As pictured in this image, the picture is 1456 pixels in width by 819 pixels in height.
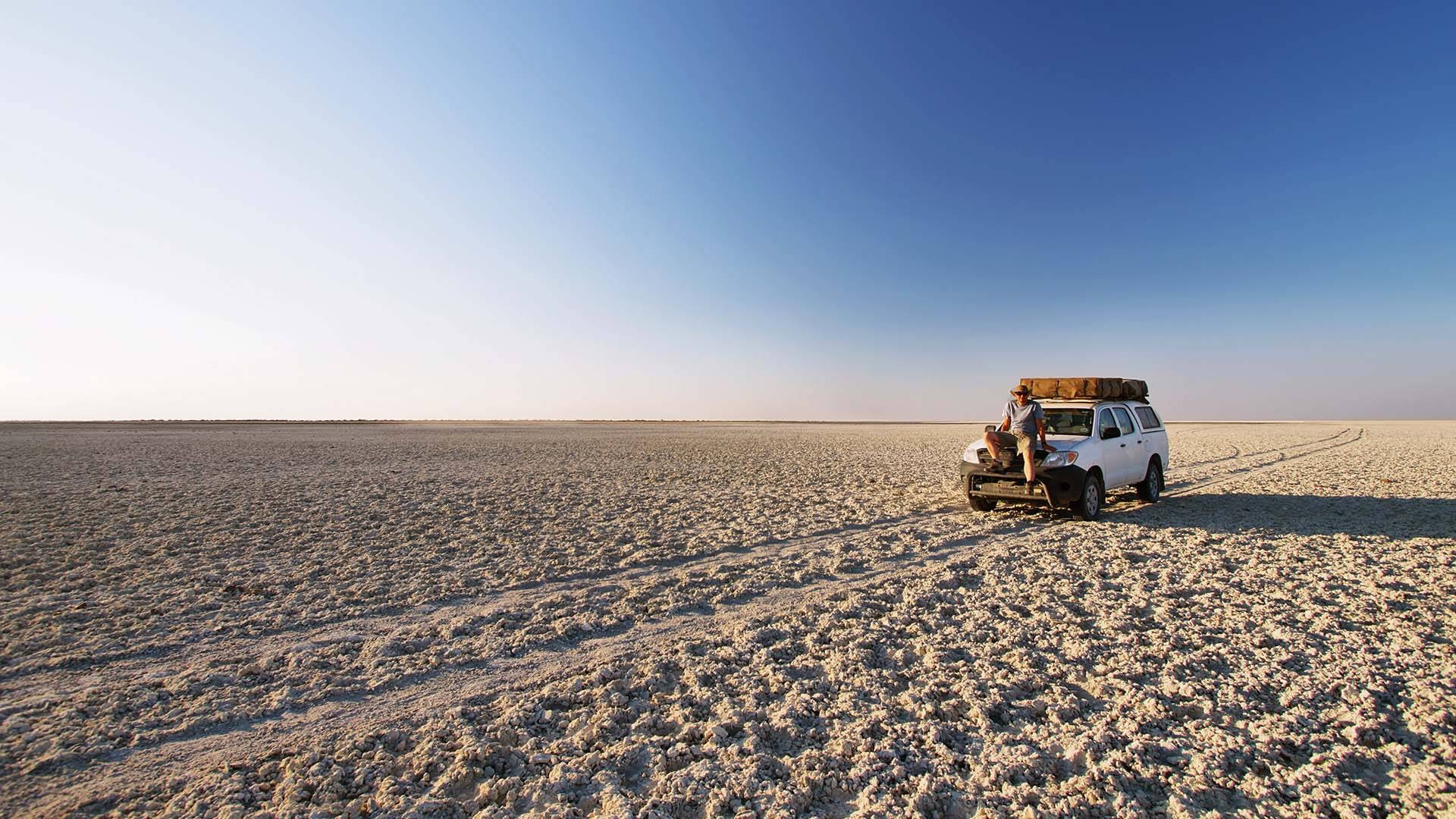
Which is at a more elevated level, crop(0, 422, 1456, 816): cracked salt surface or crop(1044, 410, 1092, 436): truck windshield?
crop(1044, 410, 1092, 436): truck windshield

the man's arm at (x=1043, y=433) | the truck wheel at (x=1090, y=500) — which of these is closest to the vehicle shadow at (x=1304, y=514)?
the truck wheel at (x=1090, y=500)

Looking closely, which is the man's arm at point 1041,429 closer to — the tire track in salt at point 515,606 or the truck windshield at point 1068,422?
the truck windshield at point 1068,422

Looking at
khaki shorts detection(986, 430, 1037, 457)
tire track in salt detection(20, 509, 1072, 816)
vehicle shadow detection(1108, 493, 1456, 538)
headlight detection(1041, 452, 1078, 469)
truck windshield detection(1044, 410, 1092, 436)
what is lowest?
tire track in salt detection(20, 509, 1072, 816)

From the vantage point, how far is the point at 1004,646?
15.7ft

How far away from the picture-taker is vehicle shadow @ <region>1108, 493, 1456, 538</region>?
9016 mm

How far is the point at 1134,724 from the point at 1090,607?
233 centimetres

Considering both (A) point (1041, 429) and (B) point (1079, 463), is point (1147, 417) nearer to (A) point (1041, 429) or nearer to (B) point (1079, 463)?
(B) point (1079, 463)

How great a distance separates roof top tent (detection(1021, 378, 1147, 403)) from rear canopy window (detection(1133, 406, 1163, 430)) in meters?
0.23

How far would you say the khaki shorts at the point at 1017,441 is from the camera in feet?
31.8

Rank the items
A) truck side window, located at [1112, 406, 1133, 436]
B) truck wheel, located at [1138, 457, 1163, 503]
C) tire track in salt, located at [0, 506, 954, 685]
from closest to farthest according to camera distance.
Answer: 1. tire track in salt, located at [0, 506, 954, 685]
2. truck side window, located at [1112, 406, 1133, 436]
3. truck wheel, located at [1138, 457, 1163, 503]

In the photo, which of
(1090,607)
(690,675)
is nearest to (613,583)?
(690,675)

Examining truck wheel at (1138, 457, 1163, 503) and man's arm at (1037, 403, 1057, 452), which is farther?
truck wheel at (1138, 457, 1163, 503)

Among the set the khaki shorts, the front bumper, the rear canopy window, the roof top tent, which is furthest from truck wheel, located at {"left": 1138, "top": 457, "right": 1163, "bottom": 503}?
the khaki shorts

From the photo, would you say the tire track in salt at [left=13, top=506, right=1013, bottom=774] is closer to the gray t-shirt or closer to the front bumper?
the front bumper
